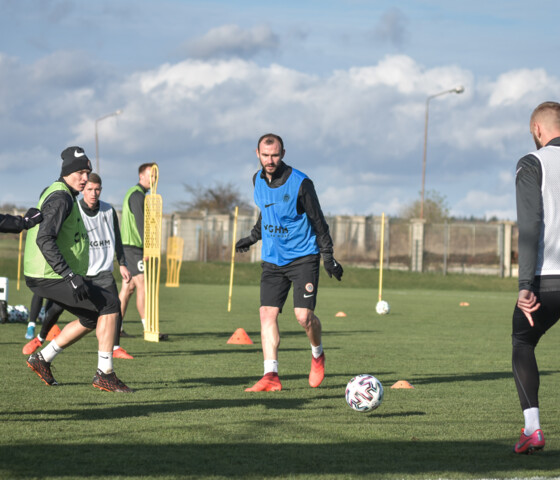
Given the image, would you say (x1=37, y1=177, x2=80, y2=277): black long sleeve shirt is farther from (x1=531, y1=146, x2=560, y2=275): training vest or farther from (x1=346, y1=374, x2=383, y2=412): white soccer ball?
(x1=531, y1=146, x2=560, y2=275): training vest

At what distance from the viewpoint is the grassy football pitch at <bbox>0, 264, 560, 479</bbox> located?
4.91 meters

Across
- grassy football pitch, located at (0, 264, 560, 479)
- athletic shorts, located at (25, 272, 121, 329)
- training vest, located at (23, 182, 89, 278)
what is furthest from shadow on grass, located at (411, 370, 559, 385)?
training vest, located at (23, 182, 89, 278)

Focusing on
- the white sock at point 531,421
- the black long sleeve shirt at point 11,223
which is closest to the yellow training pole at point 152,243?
the black long sleeve shirt at point 11,223

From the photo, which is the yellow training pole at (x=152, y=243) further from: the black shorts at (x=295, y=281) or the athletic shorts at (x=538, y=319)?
the athletic shorts at (x=538, y=319)

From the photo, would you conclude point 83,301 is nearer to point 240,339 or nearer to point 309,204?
point 309,204

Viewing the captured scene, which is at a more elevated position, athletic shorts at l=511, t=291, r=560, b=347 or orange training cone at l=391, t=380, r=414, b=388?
athletic shorts at l=511, t=291, r=560, b=347

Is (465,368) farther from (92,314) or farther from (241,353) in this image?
(92,314)

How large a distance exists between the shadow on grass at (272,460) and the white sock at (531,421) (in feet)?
0.52

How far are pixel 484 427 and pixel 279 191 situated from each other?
2.90m

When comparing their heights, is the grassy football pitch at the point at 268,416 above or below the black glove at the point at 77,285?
below

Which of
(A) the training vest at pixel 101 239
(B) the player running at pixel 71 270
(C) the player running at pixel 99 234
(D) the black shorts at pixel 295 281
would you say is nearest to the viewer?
(B) the player running at pixel 71 270

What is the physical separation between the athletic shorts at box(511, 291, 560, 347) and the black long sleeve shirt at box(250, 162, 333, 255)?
2.87 meters

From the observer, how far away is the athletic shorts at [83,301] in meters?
7.59

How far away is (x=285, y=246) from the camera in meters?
8.26
